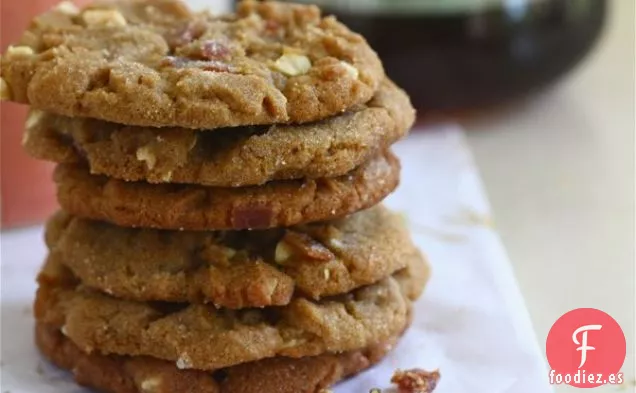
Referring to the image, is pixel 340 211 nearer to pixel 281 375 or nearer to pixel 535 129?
pixel 281 375

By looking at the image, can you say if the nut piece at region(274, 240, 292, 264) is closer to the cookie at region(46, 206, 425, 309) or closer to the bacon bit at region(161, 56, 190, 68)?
the cookie at region(46, 206, 425, 309)

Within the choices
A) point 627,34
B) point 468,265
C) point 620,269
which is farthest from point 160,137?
point 627,34

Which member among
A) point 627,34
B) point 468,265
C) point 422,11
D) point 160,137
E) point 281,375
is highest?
point 627,34

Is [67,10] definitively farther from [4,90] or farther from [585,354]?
[585,354]

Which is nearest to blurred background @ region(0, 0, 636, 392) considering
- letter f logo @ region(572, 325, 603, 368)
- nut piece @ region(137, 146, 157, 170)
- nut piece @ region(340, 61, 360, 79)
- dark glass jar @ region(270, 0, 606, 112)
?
dark glass jar @ region(270, 0, 606, 112)

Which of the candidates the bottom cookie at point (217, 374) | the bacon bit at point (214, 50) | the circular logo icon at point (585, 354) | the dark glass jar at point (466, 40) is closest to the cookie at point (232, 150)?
the bacon bit at point (214, 50)

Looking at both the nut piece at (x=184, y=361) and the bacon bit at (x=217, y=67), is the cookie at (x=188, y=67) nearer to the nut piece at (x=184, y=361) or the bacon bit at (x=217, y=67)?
the bacon bit at (x=217, y=67)
